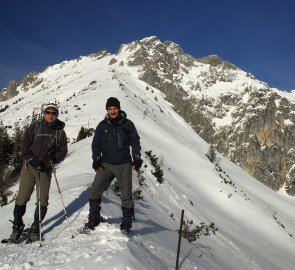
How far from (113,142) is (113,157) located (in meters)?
0.25

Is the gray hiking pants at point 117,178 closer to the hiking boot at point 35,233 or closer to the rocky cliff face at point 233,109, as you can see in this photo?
the hiking boot at point 35,233

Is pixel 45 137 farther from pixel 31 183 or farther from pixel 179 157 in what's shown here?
pixel 179 157

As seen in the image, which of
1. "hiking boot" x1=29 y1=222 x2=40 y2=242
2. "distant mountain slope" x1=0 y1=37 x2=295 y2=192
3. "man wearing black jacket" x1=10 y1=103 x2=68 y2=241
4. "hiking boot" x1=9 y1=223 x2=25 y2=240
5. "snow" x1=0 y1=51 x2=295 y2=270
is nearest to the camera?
"snow" x1=0 y1=51 x2=295 y2=270

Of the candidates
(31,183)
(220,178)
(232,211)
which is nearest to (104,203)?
(31,183)

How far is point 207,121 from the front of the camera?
87.2 metres

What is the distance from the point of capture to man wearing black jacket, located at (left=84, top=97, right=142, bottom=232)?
696cm

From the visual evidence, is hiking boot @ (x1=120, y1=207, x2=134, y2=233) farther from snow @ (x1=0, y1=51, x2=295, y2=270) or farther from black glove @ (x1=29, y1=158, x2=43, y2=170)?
black glove @ (x1=29, y1=158, x2=43, y2=170)

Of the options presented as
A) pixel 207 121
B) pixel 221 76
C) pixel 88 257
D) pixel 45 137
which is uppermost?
pixel 221 76

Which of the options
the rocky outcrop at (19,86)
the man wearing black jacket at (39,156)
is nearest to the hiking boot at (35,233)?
the man wearing black jacket at (39,156)

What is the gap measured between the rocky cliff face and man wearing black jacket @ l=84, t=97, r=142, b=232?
7128 cm

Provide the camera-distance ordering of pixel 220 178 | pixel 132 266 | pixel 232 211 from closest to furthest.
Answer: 1. pixel 132 266
2. pixel 232 211
3. pixel 220 178

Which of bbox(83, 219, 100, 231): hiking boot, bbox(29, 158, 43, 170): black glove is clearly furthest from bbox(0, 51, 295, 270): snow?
bbox(29, 158, 43, 170): black glove

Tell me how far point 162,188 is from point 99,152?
8389 millimetres

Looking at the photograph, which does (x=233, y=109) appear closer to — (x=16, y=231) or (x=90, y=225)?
(x=90, y=225)
